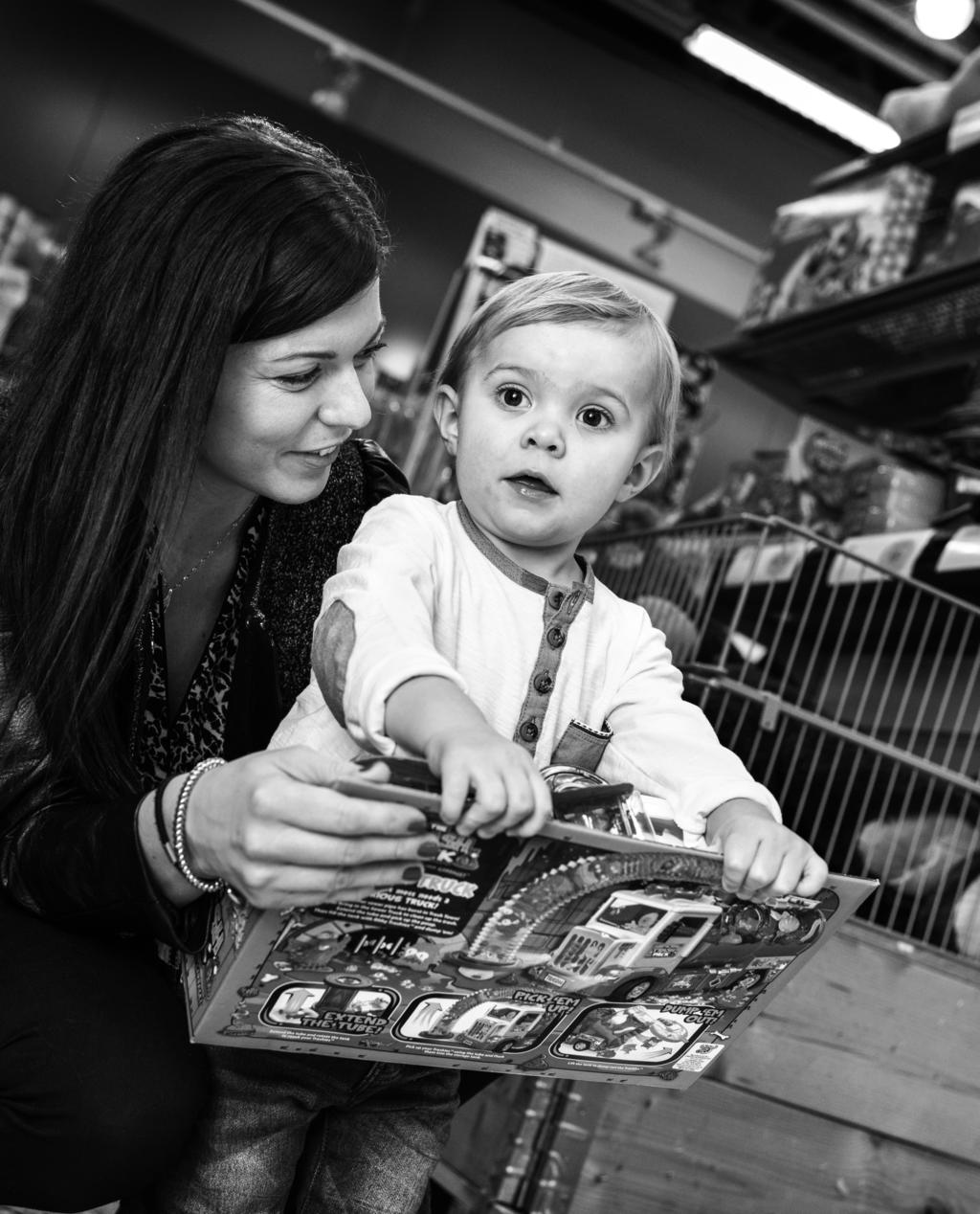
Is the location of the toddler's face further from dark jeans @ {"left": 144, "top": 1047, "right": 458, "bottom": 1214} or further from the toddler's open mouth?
dark jeans @ {"left": 144, "top": 1047, "right": 458, "bottom": 1214}

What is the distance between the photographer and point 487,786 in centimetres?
80

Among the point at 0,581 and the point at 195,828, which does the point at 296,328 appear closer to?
the point at 0,581

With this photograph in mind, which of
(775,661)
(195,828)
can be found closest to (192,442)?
(195,828)

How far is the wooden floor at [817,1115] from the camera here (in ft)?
5.37

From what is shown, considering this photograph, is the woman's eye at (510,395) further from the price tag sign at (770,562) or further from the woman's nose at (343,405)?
the price tag sign at (770,562)

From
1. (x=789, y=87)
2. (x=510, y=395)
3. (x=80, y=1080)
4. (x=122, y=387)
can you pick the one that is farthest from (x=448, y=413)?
(x=789, y=87)

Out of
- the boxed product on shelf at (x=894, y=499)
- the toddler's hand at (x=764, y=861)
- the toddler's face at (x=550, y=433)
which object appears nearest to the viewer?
the toddler's hand at (x=764, y=861)

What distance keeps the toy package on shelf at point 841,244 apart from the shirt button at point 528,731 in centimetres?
190

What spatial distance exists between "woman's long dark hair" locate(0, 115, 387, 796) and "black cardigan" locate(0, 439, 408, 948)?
4 centimetres

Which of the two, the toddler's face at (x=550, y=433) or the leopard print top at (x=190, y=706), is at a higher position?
the toddler's face at (x=550, y=433)

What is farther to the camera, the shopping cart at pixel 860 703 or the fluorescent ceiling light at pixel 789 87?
the fluorescent ceiling light at pixel 789 87

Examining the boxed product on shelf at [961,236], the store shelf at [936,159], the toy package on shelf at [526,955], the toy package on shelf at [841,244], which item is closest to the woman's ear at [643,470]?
the toy package on shelf at [526,955]

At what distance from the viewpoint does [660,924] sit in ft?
3.08

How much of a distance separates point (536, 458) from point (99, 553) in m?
0.38
